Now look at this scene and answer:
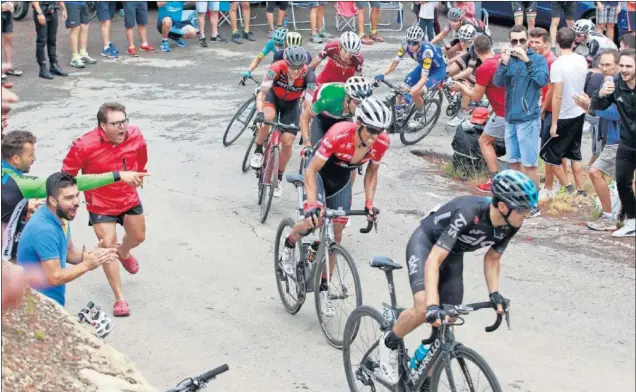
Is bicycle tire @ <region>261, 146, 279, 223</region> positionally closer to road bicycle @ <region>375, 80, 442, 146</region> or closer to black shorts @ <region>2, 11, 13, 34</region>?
road bicycle @ <region>375, 80, 442, 146</region>

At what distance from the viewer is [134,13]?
61.8 ft

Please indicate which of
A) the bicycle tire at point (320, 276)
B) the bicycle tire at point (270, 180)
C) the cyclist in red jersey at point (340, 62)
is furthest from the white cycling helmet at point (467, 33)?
the bicycle tire at point (320, 276)

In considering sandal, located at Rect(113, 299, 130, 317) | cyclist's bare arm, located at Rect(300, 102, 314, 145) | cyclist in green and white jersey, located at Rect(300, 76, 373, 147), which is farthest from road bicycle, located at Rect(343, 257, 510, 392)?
cyclist's bare arm, located at Rect(300, 102, 314, 145)

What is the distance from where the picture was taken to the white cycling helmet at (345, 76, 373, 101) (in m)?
9.30

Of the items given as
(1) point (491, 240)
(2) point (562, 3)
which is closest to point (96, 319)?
(1) point (491, 240)

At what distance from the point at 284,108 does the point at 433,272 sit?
608 cm

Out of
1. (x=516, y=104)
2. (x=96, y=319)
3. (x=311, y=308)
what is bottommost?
(x=311, y=308)

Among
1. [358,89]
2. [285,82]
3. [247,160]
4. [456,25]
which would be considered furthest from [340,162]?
[456,25]

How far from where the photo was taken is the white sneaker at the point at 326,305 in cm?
774

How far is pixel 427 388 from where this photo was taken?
6.07 metres

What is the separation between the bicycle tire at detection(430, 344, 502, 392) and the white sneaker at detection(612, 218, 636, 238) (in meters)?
4.76

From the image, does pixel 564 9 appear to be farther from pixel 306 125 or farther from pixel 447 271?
pixel 447 271

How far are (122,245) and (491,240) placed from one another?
3982mm

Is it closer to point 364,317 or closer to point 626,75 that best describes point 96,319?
point 364,317
